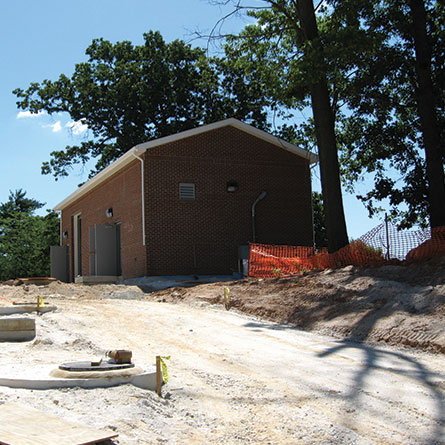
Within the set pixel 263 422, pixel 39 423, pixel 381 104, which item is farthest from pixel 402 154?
pixel 39 423

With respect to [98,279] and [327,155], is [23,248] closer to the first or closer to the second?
[98,279]

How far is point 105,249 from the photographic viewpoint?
968 inches

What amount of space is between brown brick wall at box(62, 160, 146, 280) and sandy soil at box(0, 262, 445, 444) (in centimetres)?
673

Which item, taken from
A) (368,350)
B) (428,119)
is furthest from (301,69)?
(368,350)

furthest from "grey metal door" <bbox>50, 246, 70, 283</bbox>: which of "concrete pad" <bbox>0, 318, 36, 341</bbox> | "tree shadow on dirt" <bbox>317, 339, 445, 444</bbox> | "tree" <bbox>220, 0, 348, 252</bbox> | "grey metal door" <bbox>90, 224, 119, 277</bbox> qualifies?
"tree shadow on dirt" <bbox>317, 339, 445, 444</bbox>

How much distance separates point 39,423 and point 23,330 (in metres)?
5.04

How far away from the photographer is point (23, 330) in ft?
30.5

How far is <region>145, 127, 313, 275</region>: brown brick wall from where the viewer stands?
21000mm

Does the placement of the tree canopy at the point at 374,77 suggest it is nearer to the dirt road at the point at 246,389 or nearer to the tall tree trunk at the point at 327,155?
the tall tree trunk at the point at 327,155

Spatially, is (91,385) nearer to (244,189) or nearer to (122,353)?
(122,353)

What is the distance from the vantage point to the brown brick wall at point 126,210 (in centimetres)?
2150

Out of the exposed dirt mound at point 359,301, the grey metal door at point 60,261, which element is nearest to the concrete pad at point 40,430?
the exposed dirt mound at point 359,301

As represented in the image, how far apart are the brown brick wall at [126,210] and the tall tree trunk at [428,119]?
393 inches

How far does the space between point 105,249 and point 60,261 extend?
10.3 m
